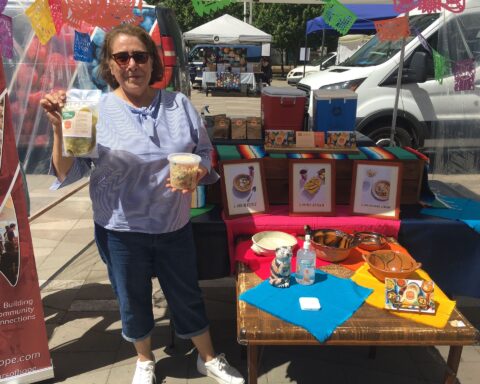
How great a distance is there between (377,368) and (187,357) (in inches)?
44.8

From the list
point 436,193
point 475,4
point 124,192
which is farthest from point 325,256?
point 475,4

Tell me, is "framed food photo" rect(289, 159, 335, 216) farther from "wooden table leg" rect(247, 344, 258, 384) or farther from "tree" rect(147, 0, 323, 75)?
"tree" rect(147, 0, 323, 75)

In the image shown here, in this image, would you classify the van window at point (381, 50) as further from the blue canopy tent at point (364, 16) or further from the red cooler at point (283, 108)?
the red cooler at point (283, 108)

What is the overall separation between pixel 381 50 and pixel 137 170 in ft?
17.8

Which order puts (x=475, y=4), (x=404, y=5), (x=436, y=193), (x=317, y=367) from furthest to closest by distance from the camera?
(x=475, y=4), (x=436, y=193), (x=404, y=5), (x=317, y=367)

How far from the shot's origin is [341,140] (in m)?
2.85

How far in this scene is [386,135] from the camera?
6.09m

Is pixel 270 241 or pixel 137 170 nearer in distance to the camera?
pixel 137 170

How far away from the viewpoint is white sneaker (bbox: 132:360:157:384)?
231 cm

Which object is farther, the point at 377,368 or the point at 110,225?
the point at 377,368

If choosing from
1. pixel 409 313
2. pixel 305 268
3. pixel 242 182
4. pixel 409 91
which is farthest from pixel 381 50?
pixel 409 313

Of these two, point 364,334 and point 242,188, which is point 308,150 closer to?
point 242,188

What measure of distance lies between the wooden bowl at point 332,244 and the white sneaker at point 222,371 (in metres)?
0.79

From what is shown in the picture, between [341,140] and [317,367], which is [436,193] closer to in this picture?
[341,140]
